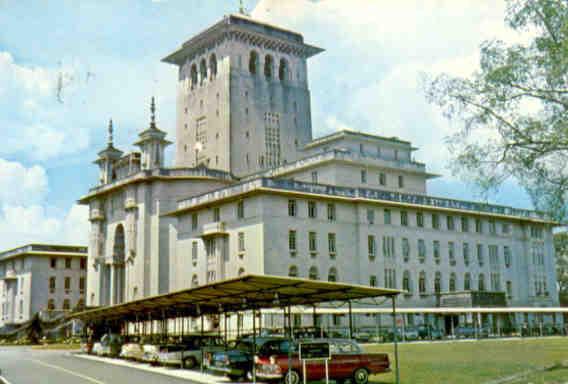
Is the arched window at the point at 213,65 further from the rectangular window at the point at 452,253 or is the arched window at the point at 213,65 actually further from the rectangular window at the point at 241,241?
the rectangular window at the point at 452,253

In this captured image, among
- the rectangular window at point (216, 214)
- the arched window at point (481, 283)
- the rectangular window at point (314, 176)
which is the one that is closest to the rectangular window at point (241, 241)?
the rectangular window at point (216, 214)

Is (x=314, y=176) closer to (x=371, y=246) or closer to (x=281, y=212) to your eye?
(x=371, y=246)

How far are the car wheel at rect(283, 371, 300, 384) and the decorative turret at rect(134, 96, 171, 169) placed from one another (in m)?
63.3

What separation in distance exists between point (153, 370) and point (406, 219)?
4415 cm

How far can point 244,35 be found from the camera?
92750 mm

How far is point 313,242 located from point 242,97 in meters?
30.7

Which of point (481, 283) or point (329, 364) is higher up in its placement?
point (481, 283)

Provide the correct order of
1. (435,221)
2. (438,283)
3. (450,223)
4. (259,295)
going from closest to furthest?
(259,295), (438,283), (435,221), (450,223)

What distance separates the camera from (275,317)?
6003cm

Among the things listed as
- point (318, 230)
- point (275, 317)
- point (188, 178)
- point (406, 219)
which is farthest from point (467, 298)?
point (188, 178)

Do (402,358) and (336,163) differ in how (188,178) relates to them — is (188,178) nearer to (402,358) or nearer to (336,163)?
(336,163)

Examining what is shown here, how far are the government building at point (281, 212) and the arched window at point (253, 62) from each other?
0.32 m

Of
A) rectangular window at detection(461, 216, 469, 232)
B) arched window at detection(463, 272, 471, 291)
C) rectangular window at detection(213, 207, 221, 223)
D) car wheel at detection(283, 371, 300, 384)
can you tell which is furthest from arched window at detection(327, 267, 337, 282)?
car wheel at detection(283, 371, 300, 384)

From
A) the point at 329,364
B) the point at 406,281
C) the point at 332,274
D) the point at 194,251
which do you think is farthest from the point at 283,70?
the point at 329,364
